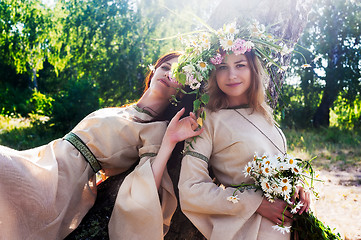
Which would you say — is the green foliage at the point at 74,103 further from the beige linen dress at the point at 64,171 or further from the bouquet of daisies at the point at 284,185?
the bouquet of daisies at the point at 284,185

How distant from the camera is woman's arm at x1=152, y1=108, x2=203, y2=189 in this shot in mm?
2516

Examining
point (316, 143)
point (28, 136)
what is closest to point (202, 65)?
point (316, 143)

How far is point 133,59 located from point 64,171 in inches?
331

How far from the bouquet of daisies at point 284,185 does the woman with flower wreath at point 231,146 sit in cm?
5

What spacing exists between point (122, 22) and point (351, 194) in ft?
28.5

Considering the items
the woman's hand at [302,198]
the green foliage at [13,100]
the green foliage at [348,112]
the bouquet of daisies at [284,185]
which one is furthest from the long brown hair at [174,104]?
the green foliage at [13,100]

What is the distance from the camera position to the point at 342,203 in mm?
5047

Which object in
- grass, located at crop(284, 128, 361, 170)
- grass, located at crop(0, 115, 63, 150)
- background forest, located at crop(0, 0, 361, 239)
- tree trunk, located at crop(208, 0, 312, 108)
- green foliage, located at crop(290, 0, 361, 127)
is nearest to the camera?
tree trunk, located at crop(208, 0, 312, 108)

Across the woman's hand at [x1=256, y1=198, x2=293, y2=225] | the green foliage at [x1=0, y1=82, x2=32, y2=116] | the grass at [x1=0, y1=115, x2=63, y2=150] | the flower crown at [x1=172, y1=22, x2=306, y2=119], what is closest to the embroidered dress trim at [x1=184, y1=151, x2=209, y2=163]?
the flower crown at [x1=172, y1=22, x2=306, y2=119]

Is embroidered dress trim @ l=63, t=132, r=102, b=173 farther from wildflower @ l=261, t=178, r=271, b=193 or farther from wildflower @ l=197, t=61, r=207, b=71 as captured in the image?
wildflower @ l=261, t=178, r=271, b=193

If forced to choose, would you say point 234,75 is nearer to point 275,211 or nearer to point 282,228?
point 275,211

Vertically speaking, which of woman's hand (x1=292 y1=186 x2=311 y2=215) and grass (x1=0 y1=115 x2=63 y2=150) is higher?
woman's hand (x1=292 y1=186 x2=311 y2=215)

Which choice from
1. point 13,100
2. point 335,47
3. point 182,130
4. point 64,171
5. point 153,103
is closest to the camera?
point 182,130

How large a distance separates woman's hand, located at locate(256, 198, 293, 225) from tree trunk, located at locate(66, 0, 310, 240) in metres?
0.71
